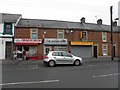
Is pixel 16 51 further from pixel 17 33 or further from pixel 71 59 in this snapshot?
pixel 71 59

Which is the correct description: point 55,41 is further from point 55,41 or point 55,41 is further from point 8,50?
point 8,50

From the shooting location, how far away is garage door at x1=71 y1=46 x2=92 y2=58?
106 feet

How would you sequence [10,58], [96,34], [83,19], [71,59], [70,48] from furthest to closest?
[83,19], [96,34], [70,48], [10,58], [71,59]

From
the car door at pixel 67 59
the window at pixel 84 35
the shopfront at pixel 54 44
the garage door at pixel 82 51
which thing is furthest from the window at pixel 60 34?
the car door at pixel 67 59

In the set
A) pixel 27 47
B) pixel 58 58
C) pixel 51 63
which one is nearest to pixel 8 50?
pixel 27 47

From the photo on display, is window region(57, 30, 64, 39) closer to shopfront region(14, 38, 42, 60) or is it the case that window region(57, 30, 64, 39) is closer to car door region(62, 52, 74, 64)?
shopfront region(14, 38, 42, 60)

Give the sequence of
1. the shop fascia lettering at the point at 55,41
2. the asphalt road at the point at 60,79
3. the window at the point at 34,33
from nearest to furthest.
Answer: the asphalt road at the point at 60,79, the window at the point at 34,33, the shop fascia lettering at the point at 55,41

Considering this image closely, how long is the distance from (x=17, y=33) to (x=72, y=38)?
8.51 meters

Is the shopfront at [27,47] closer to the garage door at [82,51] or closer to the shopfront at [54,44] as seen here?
the shopfront at [54,44]

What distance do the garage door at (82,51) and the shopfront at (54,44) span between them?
6.05 feet

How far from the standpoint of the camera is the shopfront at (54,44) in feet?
100

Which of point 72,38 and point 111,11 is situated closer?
A: point 111,11

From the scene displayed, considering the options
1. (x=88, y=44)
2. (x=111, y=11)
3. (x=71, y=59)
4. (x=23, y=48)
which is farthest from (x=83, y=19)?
(x=71, y=59)

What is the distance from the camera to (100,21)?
3912 centimetres
